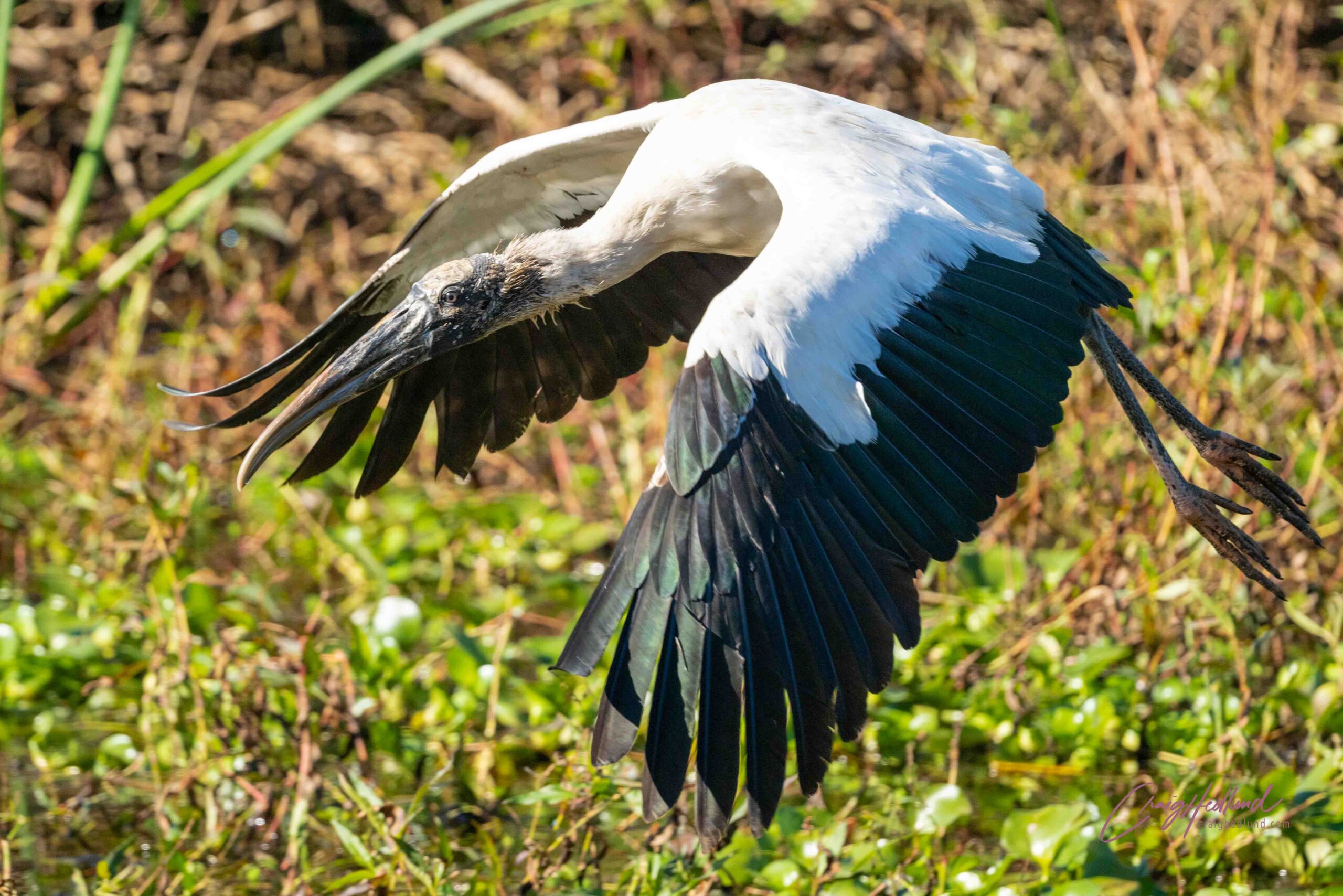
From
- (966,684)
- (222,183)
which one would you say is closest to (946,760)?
(966,684)

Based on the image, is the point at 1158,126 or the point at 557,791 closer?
the point at 557,791

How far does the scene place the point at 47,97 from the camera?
7.46 m

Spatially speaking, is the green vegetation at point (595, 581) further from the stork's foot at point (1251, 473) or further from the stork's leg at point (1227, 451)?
the stork's foot at point (1251, 473)

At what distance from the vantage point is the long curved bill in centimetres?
315

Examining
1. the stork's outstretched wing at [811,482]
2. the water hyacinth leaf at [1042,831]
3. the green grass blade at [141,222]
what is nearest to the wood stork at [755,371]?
the stork's outstretched wing at [811,482]

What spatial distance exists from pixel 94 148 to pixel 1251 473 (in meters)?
4.73

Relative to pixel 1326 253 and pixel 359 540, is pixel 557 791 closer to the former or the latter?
pixel 359 540

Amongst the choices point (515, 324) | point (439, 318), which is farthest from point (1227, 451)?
point (439, 318)

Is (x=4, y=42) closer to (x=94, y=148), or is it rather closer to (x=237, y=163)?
(x=94, y=148)

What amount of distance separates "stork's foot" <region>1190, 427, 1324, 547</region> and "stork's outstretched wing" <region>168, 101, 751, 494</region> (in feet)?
3.89

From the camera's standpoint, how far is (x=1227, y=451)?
364 cm

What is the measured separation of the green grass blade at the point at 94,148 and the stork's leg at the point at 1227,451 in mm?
4259

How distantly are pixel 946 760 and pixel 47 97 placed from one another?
563 cm

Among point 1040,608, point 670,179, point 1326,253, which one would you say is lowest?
point 1040,608
